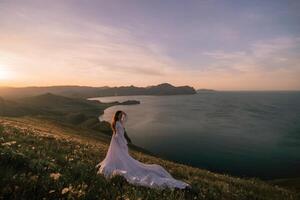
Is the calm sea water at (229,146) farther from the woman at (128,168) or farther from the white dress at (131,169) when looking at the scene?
the white dress at (131,169)

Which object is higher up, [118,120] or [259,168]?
[118,120]

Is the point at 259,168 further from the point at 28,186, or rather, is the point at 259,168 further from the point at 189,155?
the point at 28,186

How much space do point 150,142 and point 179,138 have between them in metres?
10.5

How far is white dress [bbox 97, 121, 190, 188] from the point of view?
10648 millimetres

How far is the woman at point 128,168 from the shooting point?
10694mm

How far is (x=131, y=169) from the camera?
41.1 feet

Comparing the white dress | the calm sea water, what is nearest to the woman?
the white dress

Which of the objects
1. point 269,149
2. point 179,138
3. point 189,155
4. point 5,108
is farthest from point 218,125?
point 5,108

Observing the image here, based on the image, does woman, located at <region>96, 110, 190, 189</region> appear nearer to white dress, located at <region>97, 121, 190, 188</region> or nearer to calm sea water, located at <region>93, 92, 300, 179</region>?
white dress, located at <region>97, 121, 190, 188</region>

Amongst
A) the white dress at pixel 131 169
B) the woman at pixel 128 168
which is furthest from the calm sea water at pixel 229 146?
the white dress at pixel 131 169

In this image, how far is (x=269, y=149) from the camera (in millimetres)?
84688

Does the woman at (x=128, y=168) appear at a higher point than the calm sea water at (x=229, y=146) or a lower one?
higher

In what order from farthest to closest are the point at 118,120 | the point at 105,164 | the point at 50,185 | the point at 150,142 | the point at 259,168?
1. the point at 150,142
2. the point at 259,168
3. the point at 118,120
4. the point at 105,164
5. the point at 50,185

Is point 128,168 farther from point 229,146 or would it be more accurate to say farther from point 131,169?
point 229,146
